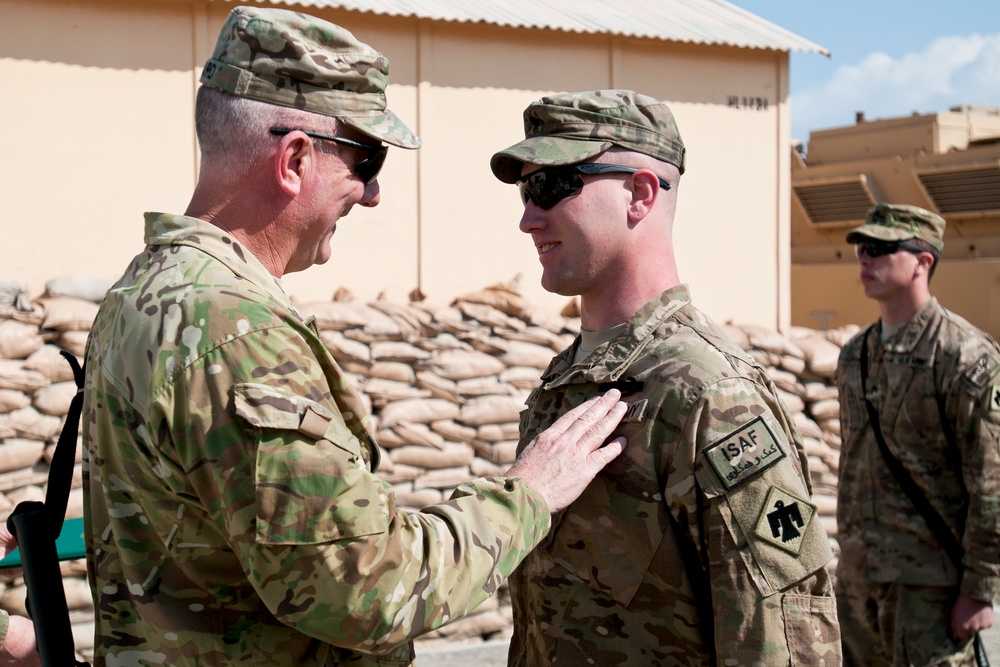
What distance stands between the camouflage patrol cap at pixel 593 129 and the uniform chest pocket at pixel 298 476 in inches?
33.3

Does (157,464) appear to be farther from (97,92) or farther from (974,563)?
(97,92)

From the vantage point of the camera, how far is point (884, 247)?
14.4 ft

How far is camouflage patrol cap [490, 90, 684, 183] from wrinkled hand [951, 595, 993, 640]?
2442 millimetres

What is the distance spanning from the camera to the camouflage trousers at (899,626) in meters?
3.87

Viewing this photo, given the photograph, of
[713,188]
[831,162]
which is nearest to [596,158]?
[713,188]

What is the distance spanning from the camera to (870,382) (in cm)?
432

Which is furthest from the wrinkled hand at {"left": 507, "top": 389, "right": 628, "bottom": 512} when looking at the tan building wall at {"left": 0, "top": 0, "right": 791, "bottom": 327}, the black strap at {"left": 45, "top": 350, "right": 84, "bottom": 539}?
the tan building wall at {"left": 0, "top": 0, "right": 791, "bottom": 327}

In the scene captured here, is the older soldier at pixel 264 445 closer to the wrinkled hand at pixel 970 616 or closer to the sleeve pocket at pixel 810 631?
the sleeve pocket at pixel 810 631

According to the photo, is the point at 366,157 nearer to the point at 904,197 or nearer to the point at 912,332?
the point at 912,332

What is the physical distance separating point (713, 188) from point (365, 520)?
6.20 metres

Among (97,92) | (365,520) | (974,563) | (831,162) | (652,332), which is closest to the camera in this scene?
(365,520)

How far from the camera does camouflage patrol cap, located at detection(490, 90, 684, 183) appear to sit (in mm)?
2098

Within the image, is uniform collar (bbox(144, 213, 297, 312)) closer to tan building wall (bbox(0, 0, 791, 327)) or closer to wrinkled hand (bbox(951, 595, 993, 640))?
wrinkled hand (bbox(951, 595, 993, 640))

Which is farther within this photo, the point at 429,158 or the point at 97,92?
the point at 429,158
